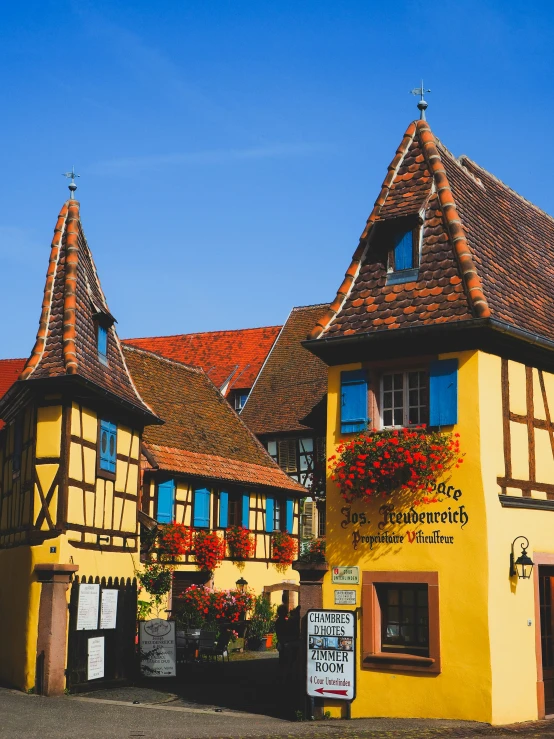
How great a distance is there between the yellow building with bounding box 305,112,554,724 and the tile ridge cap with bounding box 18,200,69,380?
6.50 meters

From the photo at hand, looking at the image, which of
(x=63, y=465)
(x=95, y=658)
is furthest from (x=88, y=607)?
(x=63, y=465)

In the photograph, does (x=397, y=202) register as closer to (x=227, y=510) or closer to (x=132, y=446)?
(x=132, y=446)

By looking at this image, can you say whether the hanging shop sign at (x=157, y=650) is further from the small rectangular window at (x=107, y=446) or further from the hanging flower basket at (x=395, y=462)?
the hanging flower basket at (x=395, y=462)

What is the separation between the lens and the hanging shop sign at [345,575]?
610 inches

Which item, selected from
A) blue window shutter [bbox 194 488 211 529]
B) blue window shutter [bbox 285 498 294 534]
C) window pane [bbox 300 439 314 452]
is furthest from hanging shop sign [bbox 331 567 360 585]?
window pane [bbox 300 439 314 452]

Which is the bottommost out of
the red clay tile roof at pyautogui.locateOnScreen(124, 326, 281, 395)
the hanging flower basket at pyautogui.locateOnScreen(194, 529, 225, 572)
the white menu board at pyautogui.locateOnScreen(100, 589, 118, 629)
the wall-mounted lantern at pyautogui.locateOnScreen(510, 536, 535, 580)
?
the white menu board at pyautogui.locateOnScreen(100, 589, 118, 629)

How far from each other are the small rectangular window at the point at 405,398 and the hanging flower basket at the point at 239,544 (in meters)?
15.7

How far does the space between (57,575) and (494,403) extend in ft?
28.4

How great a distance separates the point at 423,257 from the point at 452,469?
357cm

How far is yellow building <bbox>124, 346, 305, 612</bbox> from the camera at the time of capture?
2827 cm

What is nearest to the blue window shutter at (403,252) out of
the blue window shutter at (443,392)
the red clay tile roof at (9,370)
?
the blue window shutter at (443,392)

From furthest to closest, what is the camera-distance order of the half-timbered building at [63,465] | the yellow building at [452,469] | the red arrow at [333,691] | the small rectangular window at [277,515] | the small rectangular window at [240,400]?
the small rectangular window at [240,400]
the small rectangular window at [277,515]
the half-timbered building at [63,465]
the red arrow at [333,691]
the yellow building at [452,469]

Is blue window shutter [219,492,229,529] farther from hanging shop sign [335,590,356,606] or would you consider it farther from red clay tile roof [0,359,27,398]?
hanging shop sign [335,590,356,606]

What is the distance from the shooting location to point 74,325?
67.3 feet
